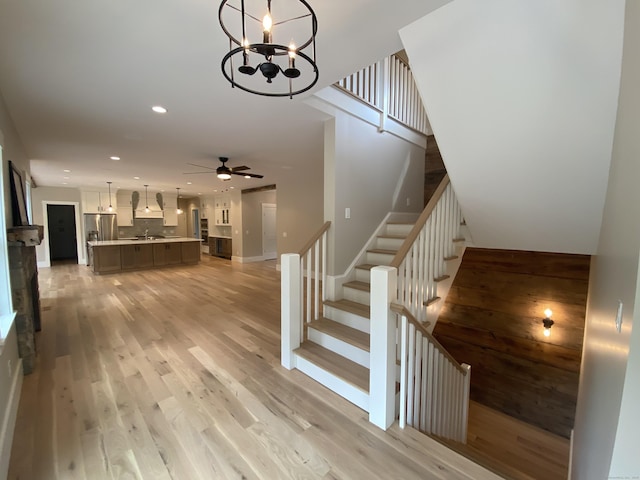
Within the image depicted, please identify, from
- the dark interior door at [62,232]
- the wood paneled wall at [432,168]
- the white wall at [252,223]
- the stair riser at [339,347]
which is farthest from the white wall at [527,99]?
the dark interior door at [62,232]

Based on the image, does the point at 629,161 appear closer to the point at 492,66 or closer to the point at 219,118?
the point at 492,66

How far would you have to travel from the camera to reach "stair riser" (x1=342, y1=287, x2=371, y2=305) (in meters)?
3.01

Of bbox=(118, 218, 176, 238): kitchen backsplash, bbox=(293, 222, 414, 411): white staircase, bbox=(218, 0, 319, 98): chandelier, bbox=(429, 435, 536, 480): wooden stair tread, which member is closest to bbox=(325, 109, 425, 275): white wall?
bbox=(293, 222, 414, 411): white staircase

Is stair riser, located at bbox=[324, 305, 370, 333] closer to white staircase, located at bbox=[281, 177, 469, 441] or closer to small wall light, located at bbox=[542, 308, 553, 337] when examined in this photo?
white staircase, located at bbox=[281, 177, 469, 441]

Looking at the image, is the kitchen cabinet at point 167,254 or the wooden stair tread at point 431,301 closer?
the wooden stair tread at point 431,301

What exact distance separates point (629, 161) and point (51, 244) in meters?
13.3

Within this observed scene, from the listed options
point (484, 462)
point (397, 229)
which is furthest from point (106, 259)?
point (484, 462)

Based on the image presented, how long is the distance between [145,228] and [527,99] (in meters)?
11.4

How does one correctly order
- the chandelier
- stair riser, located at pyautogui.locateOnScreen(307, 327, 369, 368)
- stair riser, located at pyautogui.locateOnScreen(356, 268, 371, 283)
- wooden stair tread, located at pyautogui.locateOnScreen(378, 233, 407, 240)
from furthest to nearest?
wooden stair tread, located at pyautogui.locateOnScreen(378, 233, 407, 240) < stair riser, located at pyautogui.locateOnScreen(356, 268, 371, 283) < stair riser, located at pyautogui.locateOnScreen(307, 327, 369, 368) < the chandelier

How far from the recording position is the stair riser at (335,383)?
2090mm

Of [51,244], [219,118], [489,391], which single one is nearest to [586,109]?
[219,118]

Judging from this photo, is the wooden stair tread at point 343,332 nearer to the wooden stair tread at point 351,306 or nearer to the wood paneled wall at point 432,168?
the wooden stair tread at point 351,306

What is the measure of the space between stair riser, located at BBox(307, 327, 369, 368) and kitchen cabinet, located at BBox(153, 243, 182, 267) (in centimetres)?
675

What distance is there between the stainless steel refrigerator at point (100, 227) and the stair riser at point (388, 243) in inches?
361
